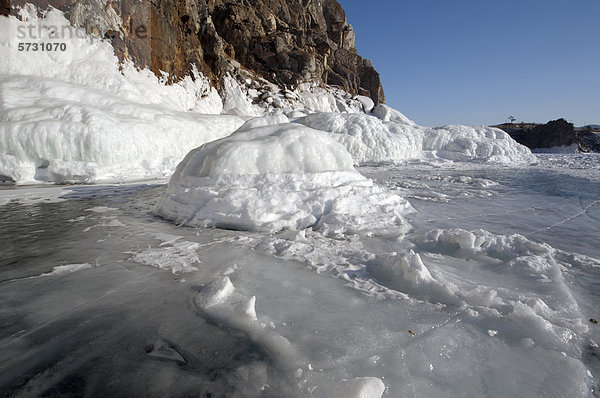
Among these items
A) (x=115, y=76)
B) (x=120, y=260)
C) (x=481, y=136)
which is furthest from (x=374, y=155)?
(x=120, y=260)

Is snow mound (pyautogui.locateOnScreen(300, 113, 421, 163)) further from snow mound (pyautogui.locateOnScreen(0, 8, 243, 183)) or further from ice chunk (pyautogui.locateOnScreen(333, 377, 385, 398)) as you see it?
ice chunk (pyautogui.locateOnScreen(333, 377, 385, 398))

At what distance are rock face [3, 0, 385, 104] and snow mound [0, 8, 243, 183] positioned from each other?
112cm

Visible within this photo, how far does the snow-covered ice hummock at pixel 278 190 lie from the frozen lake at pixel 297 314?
40cm

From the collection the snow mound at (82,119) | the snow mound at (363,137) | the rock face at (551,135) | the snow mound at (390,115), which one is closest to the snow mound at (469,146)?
the snow mound at (363,137)

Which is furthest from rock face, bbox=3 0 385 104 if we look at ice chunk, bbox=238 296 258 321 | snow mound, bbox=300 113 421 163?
ice chunk, bbox=238 296 258 321

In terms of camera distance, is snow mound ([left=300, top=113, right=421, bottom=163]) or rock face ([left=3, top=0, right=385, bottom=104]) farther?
snow mound ([left=300, top=113, right=421, bottom=163])

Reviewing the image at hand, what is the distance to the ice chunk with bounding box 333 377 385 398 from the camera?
Answer: 4.01 ft

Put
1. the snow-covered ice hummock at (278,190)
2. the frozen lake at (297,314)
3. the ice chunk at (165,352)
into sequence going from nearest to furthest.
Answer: the frozen lake at (297,314) < the ice chunk at (165,352) < the snow-covered ice hummock at (278,190)

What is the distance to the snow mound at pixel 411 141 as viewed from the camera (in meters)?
16.8

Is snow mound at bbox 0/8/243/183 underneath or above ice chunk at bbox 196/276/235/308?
above

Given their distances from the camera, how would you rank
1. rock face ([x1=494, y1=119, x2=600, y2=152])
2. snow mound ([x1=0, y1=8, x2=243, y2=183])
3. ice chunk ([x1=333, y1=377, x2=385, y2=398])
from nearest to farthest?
ice chunk ([x1=333, y1=377, x2=385, y2=398]), snow mound ([x1=0, y1=8, x2=243, y2=183]), rock face ([x1=494, y1=119, x2=600, y2=152])

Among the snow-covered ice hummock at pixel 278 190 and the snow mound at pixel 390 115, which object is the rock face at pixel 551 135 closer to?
the snow mound at pixel 390 115

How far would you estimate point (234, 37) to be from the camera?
84.0 feet

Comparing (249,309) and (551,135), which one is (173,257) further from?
(551,135)
